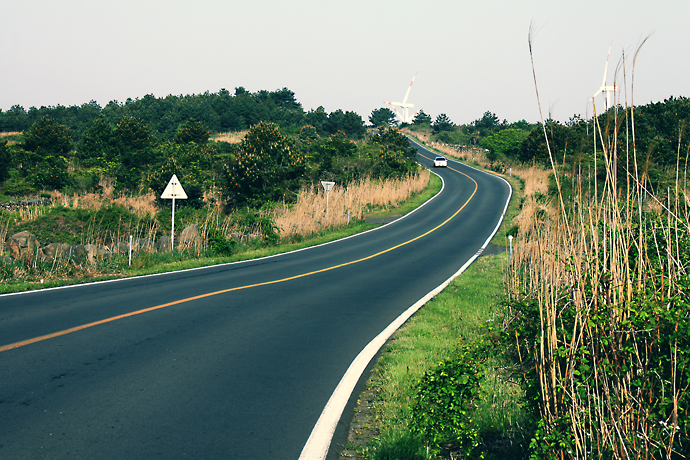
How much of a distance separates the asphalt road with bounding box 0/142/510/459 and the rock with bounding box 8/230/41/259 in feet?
12.6

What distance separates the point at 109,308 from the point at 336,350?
15.6ft

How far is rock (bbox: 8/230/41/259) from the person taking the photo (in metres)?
13.8

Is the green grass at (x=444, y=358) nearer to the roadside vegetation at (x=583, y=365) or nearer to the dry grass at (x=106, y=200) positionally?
the roadside vegetation at (x=583, y=365)

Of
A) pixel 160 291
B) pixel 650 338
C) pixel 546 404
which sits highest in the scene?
pixel 650 338

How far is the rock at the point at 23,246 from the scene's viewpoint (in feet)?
45.4

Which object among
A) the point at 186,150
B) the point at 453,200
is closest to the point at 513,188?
the point at 453,200

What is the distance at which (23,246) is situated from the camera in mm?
14945

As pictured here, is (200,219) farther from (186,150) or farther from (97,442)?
(186,150)

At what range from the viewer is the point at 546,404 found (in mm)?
3648

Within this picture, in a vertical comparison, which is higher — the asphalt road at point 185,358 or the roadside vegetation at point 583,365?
the roadside vegetation at point 583,365

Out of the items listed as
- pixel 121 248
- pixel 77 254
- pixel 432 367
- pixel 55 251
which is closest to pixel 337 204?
pixel 121 248

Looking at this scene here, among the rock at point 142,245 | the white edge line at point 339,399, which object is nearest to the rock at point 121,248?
the rock at point 142,245

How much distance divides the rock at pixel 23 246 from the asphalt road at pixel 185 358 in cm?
383

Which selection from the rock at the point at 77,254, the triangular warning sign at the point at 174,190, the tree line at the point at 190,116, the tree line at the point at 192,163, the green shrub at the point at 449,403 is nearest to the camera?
the green shrub at the point at 449,403
